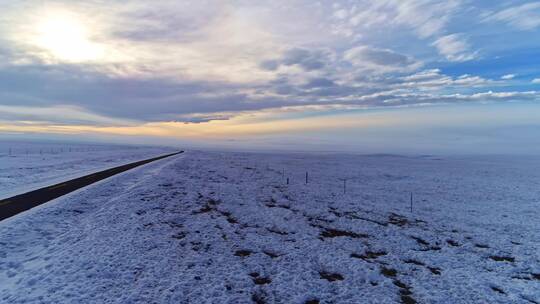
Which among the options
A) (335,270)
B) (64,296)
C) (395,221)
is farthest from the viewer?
(395,221)

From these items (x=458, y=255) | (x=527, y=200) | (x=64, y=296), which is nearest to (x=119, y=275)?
(x=64, y=296)

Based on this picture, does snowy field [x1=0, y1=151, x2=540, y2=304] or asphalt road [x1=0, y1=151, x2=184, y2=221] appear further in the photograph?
asphalt road [x1=0, y1=151, x2=184, y2=221]

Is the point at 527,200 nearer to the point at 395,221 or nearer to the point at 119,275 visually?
the point at 395,221

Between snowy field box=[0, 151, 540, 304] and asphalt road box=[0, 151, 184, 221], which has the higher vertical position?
asphalt road box=[0, 151, 184, 221]

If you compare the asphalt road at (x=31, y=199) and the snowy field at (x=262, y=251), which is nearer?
the snowy field at (x=262, y=251)

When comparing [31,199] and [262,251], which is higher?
[31,199]

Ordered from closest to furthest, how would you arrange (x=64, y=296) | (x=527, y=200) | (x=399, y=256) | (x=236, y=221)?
(x=64, y=296), (x=399, y=256), (x=236, y=221), (x=527, y=200)

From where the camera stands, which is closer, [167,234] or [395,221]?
[167,234]

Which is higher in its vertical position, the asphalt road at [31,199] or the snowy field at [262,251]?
the asphalt road at [31,199]
